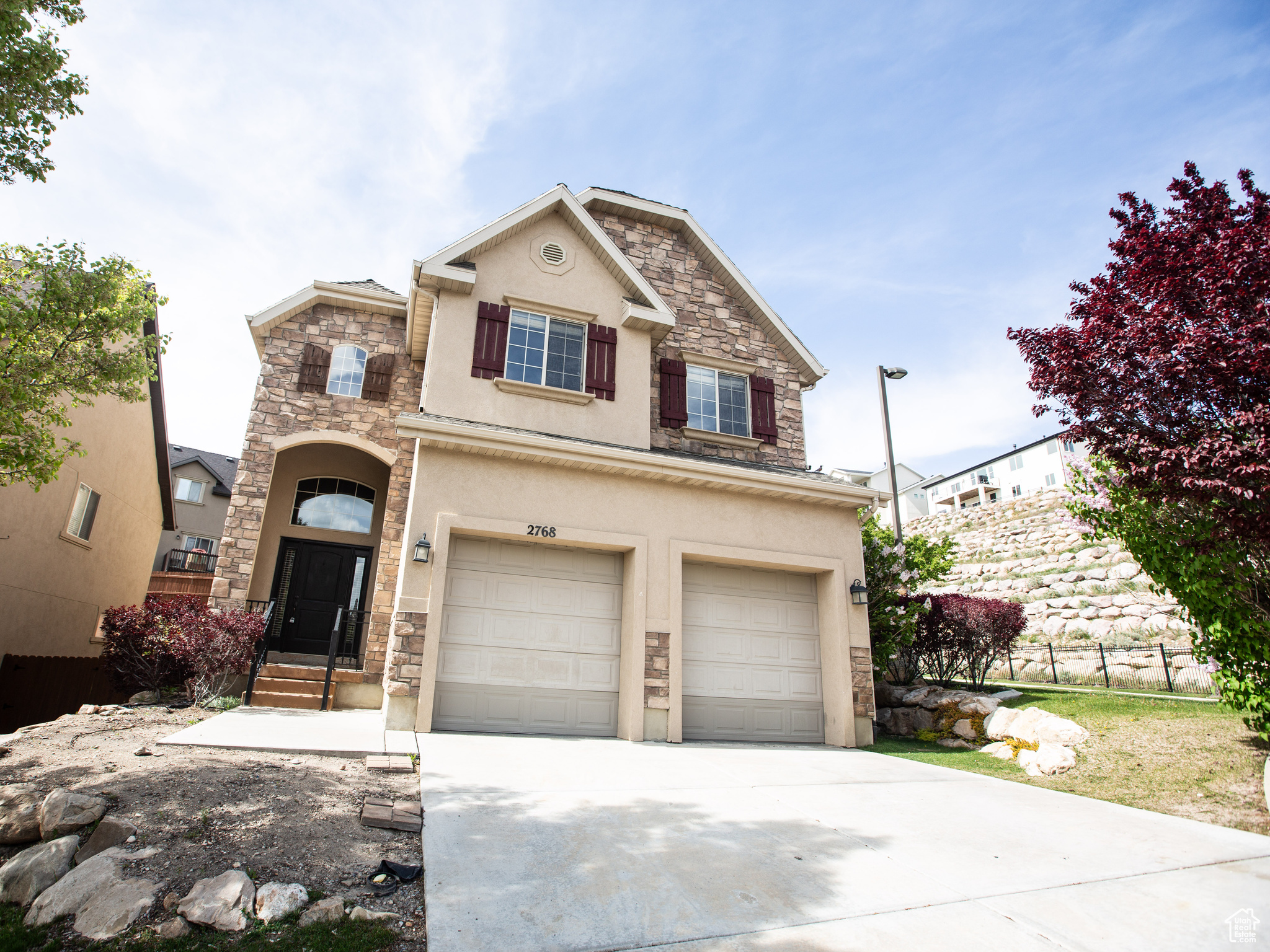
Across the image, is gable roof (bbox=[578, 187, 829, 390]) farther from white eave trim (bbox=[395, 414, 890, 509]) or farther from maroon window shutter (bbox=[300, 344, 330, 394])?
maroon window shutter (bbox=[300, 344, 330, 394])

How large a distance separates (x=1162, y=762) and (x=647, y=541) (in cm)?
601

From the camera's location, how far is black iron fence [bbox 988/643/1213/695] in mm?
12406

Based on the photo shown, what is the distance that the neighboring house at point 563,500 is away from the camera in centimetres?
827

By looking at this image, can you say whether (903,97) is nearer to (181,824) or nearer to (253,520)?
(181,824)

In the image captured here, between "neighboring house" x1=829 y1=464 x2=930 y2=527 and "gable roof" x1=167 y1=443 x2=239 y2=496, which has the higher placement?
"neighboring house" x1=829 y1=464 x2=930 y2=527

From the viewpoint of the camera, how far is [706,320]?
39.7ft

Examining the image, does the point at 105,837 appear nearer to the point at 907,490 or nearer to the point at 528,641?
the point at 528,641

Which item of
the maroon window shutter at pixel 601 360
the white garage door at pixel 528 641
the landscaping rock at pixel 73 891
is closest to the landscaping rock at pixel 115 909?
the landscaping rock at pixel 73 891

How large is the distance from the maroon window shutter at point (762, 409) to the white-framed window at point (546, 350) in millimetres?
3304

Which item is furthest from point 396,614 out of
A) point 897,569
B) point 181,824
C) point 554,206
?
point 897,569

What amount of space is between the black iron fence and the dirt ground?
11743mm

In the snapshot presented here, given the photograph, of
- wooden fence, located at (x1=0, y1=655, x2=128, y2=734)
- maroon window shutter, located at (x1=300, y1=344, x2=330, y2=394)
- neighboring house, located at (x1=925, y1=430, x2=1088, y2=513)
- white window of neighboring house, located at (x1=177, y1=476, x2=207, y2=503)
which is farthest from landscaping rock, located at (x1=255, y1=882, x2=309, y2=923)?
neighboring house, located at (x1=925, y1=430, x2=1088, y2=513)

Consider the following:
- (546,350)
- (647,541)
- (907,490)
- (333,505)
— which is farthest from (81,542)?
(907,490)

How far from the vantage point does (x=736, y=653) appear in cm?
927
